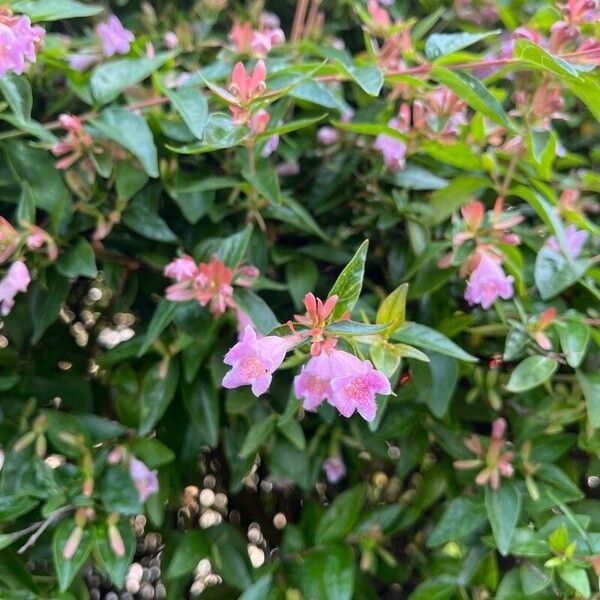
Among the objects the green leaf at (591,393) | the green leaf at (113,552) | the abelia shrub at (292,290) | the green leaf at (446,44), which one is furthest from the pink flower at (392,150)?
the green leaf at (113,552)

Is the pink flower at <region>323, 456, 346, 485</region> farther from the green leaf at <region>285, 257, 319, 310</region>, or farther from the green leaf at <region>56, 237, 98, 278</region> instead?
the green leaf at <region>56, 237, 98, 278</region>

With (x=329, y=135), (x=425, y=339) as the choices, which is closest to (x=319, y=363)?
(x=425, y=339)

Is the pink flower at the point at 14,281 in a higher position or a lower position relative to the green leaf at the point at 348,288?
lower

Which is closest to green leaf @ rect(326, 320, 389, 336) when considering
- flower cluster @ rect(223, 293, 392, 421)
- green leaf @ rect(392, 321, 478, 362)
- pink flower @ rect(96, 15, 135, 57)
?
flower cluster @ rect(223, 293, 392, 421)

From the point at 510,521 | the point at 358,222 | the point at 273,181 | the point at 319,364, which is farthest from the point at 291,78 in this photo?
the point at 510,521

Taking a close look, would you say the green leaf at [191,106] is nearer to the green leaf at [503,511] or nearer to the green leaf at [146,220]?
the green leaf at [146,220]

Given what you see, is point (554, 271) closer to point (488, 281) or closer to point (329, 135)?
point (488, 281)
